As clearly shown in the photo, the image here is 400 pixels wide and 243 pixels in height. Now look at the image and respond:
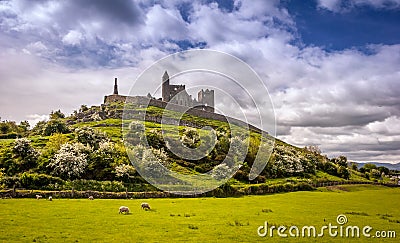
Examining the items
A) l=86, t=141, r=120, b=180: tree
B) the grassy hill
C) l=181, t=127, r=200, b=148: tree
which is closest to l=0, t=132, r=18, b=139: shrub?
the grassy hill

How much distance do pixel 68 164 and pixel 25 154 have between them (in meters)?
11.9

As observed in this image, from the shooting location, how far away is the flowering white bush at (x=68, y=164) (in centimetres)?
6731

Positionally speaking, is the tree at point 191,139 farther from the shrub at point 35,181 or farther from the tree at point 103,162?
the shrub at point 35,181

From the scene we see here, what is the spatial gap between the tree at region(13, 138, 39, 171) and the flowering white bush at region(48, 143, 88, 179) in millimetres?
4689

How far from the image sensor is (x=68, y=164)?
68812 millimetres

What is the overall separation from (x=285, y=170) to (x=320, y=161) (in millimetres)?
32762

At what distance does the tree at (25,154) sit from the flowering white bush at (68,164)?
469cm

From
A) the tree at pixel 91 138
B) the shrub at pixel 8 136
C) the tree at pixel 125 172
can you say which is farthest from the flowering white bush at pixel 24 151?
the shrub at pixel 8 136

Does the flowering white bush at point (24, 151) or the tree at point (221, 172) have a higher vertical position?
the flowering white bush at point (24, 151)

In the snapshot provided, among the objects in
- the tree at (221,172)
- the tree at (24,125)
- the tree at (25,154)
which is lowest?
the tree at (221,172)

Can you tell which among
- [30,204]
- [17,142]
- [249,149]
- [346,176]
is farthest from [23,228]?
[346,176]

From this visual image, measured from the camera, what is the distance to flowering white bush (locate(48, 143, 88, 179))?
67312mm

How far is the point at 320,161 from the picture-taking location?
130125 millimetres

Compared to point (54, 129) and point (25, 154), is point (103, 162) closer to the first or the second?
point (25, 154)
